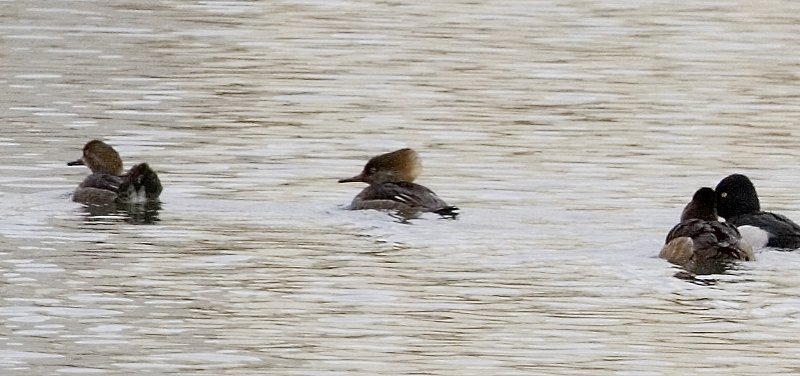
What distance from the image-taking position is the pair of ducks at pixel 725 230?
12852 millimetres

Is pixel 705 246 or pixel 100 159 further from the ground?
pixel 705 246

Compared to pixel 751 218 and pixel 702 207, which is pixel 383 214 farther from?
pixel 751 218

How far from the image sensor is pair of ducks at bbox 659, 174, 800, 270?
1285 cm

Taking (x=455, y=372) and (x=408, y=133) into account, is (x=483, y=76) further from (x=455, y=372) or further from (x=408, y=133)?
(x=455, y=372)

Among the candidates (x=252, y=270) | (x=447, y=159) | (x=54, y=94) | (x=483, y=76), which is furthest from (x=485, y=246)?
(x=483, y=76)

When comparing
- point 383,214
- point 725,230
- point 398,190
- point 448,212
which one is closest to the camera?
point 725,230

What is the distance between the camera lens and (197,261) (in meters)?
12.6

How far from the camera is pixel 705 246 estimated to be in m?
12.9

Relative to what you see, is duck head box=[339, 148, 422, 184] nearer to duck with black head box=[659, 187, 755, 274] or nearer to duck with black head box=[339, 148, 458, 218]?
duck with black head box=[339, 148, 458, 218]

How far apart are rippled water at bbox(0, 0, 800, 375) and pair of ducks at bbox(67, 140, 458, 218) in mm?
269

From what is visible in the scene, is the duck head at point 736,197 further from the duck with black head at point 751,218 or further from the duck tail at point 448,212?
the duck tail at point 448,212

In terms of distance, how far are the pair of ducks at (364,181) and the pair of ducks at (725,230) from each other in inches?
74.2

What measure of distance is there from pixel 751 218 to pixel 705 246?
129cm

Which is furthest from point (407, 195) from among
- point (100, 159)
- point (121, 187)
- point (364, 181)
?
point (100, 159)
